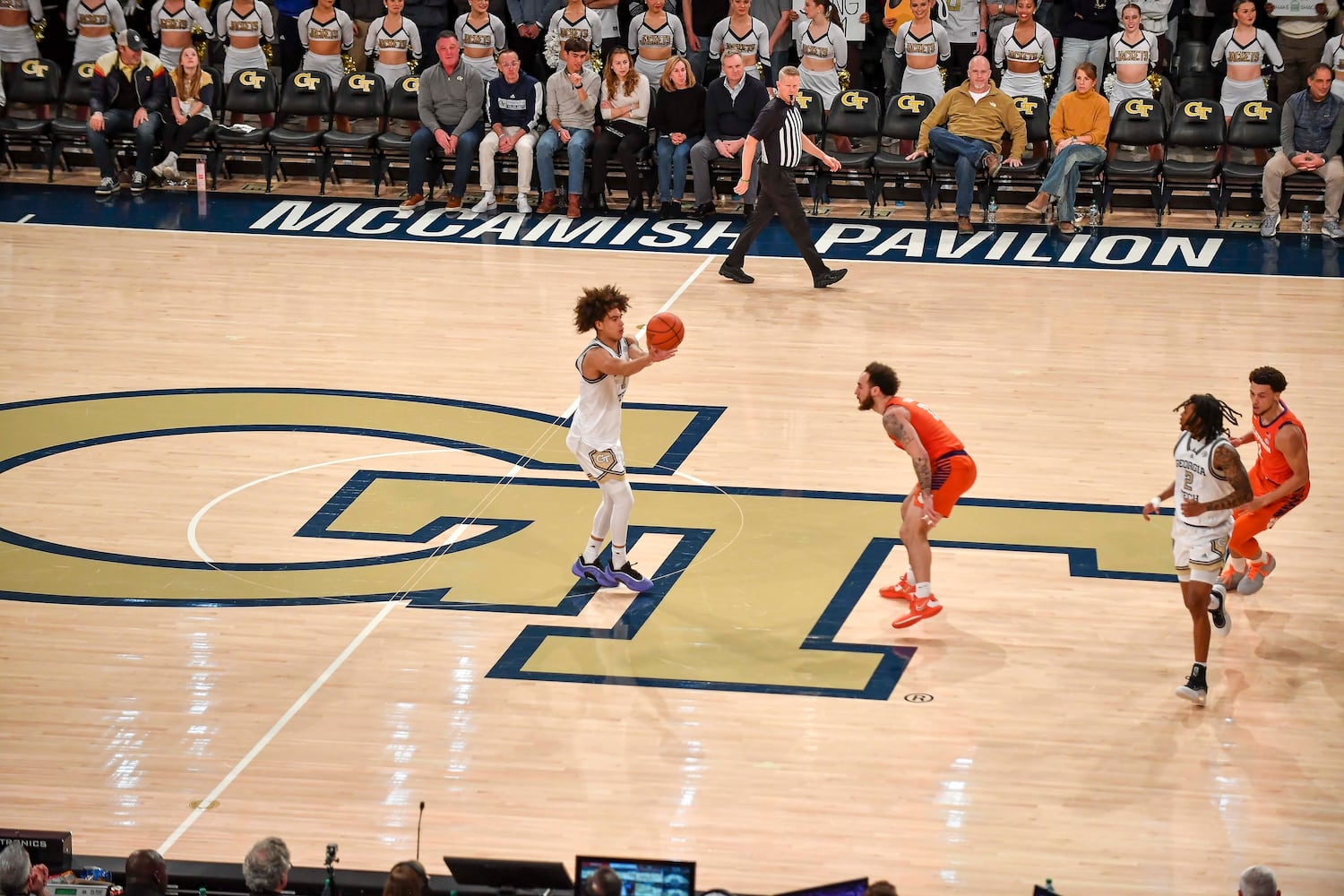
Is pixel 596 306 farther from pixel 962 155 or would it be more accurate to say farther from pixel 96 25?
pixel 96 25

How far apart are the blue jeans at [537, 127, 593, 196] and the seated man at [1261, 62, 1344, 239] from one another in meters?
7.82

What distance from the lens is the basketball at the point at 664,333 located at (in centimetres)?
1049

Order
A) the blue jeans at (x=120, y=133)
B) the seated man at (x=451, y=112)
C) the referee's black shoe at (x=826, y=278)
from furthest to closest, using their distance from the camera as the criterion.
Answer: the blue jeans at (x=120, y=133), the seated man at (x=451, y=112), the referee's black shoe at (x=826, y=278)

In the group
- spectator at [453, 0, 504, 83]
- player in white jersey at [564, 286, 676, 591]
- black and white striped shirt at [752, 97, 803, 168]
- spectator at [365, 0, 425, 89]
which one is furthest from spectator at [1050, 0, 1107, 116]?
player in white jersey at [564, 286, 676, 591]

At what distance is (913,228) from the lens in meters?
20.1

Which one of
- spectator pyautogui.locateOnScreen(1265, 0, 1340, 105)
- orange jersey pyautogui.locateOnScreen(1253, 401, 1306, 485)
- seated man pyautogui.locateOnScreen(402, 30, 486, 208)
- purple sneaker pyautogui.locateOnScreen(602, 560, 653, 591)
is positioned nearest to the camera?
orange jersey pyautogui.locateOnScreen(1253, 401, 1306, 485)

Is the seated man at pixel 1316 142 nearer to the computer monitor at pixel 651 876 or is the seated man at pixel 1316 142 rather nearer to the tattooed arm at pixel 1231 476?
the tattooed arm at pixel 1231 476

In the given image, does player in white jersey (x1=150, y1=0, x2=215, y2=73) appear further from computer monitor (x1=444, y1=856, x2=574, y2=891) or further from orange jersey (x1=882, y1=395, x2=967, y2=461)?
computer monitor (x1=444, y1=856, x2=574, y2=891)

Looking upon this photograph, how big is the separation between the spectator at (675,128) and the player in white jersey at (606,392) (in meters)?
10.1

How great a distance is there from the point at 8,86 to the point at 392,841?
57.5 feet

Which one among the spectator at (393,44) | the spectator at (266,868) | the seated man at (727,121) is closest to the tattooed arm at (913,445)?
the spectator at (266,868)

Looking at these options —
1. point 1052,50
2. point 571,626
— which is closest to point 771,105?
point 1052,50

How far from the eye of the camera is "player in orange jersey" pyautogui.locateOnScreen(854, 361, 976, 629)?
9961 millimetres

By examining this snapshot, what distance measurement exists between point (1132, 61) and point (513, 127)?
7373mm
